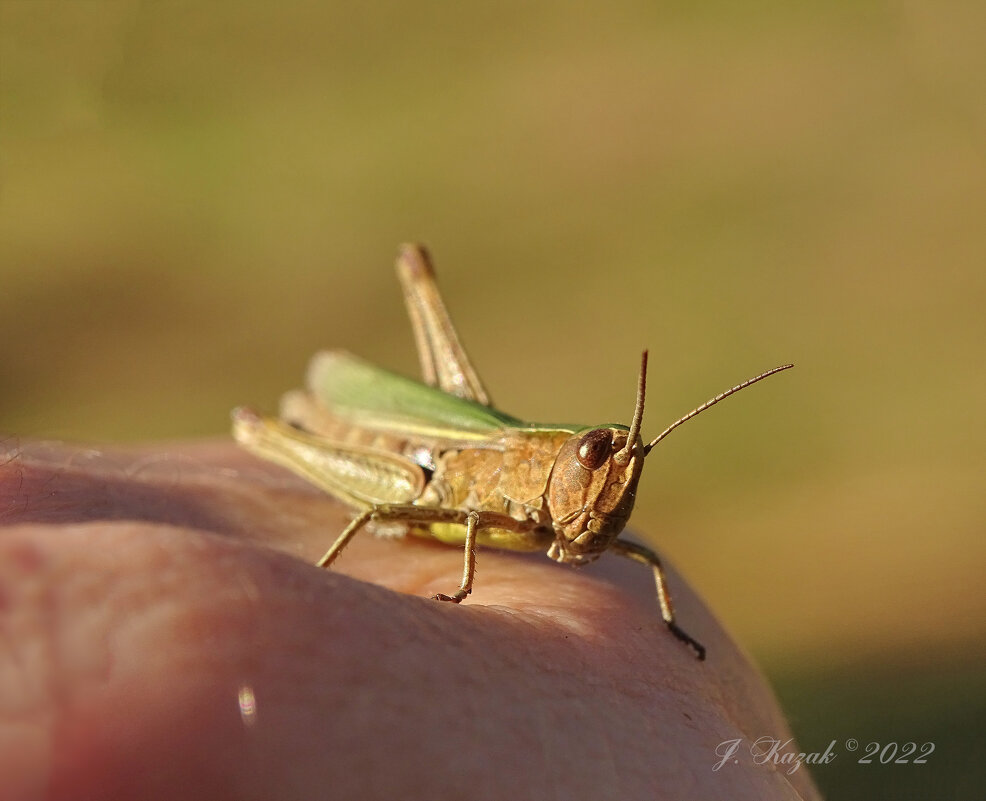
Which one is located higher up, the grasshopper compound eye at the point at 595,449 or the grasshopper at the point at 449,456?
the grasshopper compound eye at the point at 595,449

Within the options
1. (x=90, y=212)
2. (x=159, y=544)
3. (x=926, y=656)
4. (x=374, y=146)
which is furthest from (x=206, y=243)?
(x=159, y=544)

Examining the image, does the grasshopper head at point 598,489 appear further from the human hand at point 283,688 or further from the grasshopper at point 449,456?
the human hand at point 283,688

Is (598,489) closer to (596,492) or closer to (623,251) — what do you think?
(596,492)

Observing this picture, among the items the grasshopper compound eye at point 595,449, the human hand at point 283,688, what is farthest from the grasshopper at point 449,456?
the human hand at point 283,688

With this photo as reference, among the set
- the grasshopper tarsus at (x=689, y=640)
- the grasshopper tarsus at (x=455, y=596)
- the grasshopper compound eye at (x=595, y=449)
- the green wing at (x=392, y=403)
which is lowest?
Answer: the grasshopper tarsus at (x=689, y=640)

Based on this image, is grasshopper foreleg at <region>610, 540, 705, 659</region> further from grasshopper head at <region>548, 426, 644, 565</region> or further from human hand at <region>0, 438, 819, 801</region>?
human hand at <region>0, 438, 819, 801</region>

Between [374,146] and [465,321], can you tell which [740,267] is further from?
[374,146]

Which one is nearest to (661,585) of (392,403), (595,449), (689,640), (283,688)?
(689,640)
